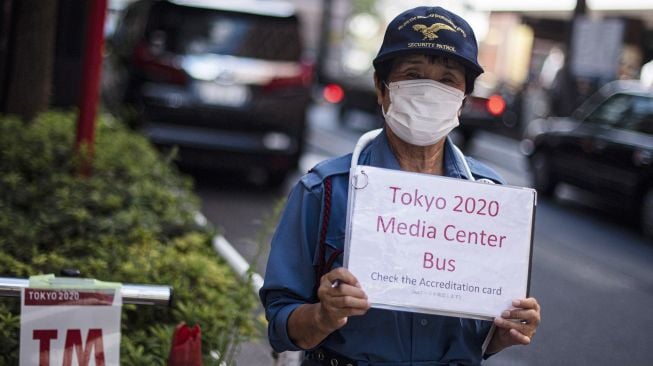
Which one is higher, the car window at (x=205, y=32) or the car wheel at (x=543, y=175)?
the car window at (x=205, y=32)

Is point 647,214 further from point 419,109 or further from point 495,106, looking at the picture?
point 419,109

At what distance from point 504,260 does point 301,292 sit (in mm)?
489

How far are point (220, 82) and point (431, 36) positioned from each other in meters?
7.98

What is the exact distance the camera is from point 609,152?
11.8 metres

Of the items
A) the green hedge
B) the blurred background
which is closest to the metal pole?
the green hedge

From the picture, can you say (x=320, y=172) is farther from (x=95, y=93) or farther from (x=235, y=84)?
(x=235, y=84)

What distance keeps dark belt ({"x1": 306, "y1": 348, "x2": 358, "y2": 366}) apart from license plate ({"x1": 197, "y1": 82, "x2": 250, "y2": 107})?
7920mm

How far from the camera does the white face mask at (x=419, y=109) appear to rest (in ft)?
7.76

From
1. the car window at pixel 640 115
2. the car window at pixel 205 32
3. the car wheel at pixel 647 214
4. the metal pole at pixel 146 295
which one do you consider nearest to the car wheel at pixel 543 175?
the car window at pixel 640 115

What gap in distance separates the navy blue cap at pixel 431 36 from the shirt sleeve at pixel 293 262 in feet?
1.33

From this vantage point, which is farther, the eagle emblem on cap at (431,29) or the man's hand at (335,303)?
the eagle emblem on cap at (431,29)

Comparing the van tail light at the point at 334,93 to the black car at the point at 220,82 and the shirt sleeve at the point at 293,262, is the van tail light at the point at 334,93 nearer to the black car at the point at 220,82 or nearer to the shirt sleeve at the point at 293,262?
the black car at the point at 220,82

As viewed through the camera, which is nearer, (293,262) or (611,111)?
(293,262)

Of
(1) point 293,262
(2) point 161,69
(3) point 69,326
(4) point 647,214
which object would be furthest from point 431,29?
(4) point 647,214
